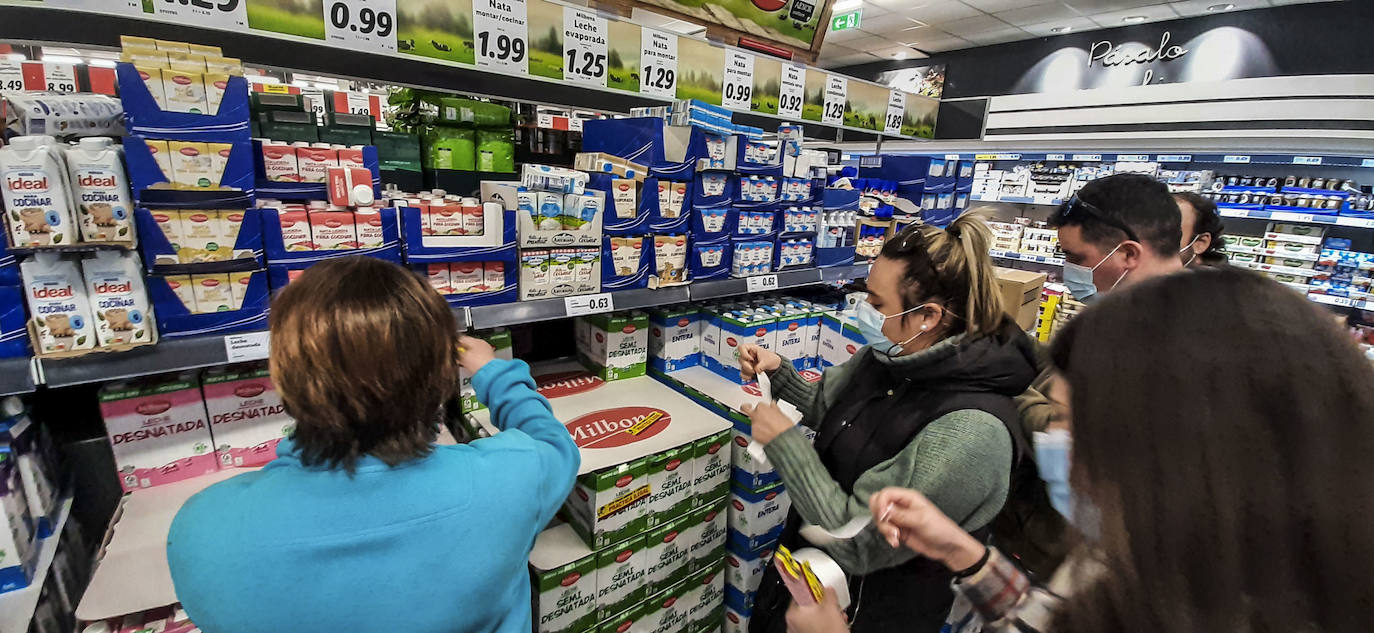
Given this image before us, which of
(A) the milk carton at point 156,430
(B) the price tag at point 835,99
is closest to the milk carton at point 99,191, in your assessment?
(A) the milk carton at point 156,430

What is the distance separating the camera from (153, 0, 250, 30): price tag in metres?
1.32

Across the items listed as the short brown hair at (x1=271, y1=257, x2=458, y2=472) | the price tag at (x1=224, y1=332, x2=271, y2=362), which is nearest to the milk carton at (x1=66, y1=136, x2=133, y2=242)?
the price tag at (x1=224, y1=332, x2=271, y2=362)

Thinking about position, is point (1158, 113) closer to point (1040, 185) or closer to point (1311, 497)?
point (1040, 185)

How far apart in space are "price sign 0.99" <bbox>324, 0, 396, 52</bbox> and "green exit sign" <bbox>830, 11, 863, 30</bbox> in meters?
5.18

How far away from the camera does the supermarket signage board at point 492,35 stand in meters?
1.39

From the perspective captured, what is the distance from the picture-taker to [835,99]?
2.93 meters

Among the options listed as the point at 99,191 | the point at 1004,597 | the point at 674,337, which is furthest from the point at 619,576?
the point at 99,191

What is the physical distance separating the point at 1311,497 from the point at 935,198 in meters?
2.74

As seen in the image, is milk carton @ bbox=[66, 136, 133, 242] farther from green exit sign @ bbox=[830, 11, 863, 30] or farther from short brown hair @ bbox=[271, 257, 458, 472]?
green exit sign @ bbox=[830, 11, 863, 30]

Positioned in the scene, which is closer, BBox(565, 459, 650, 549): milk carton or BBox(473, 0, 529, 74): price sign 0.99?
BBox(565, 459, 650, 549): milk carton

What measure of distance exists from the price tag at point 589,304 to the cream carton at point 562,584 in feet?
2.23

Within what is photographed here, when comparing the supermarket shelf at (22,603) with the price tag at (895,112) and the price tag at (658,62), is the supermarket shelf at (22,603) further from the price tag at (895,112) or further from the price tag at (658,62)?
the price tag at (895,112)

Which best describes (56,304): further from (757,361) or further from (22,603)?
(757,361)

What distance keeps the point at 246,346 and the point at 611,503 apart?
0.97 m
